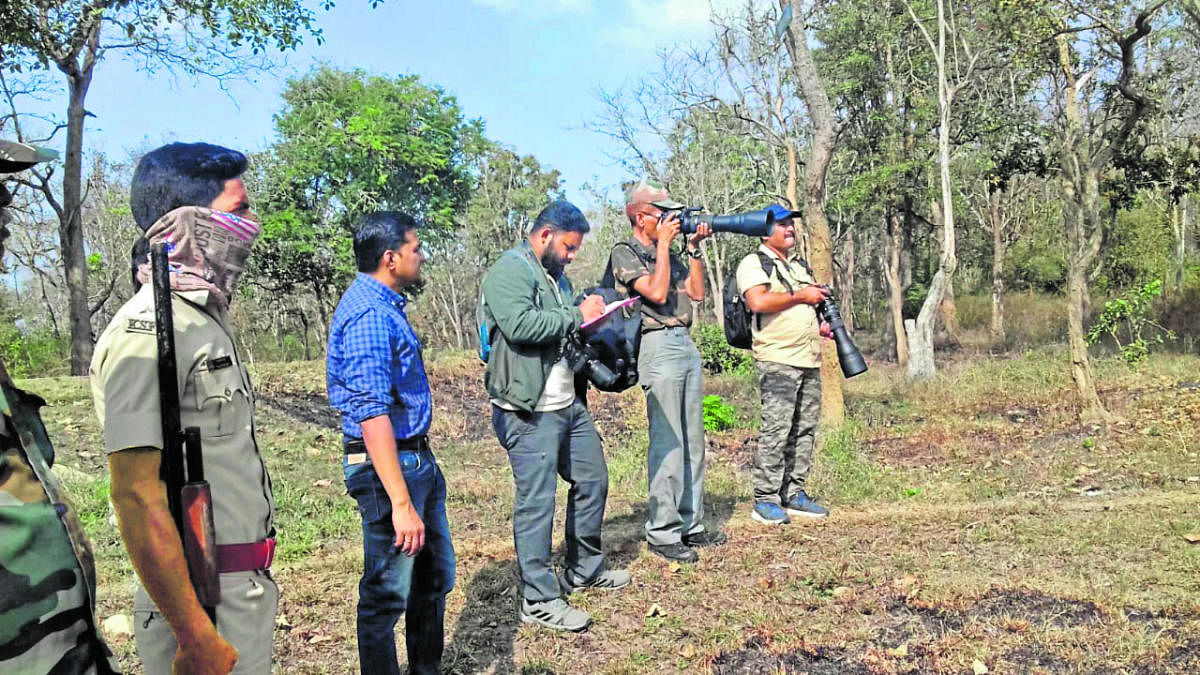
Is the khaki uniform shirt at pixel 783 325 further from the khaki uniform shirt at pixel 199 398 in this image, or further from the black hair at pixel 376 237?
the khaki uniform shirt at pixel 199 398

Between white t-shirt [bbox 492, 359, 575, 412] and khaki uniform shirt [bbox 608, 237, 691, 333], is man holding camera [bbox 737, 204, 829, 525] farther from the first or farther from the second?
white t-shirt [bbox 492, 359, 575, 412]

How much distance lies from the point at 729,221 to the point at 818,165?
4.64 m

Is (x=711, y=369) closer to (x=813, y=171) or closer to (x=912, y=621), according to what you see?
(x=813, y=171)

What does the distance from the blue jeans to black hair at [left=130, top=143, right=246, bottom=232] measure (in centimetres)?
118

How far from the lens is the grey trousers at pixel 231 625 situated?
70.0 inches

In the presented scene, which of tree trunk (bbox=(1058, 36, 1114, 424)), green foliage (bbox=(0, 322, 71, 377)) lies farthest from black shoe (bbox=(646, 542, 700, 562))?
green foliage (bbox=(0, 322, 71, 377))

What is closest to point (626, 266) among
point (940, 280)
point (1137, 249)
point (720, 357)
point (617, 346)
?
point (617, 346)

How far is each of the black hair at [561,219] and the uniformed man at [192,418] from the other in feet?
6.56

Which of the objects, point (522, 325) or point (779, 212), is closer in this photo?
point (522, 325)

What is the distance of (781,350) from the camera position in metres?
5.27

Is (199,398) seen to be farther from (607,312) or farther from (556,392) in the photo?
(607,312)

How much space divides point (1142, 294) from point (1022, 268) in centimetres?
2433

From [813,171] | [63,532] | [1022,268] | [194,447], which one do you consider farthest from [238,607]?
[1022,268]

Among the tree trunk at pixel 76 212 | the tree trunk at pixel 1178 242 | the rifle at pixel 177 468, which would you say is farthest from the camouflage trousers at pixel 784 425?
the tree trunk at pixel 1178 242
